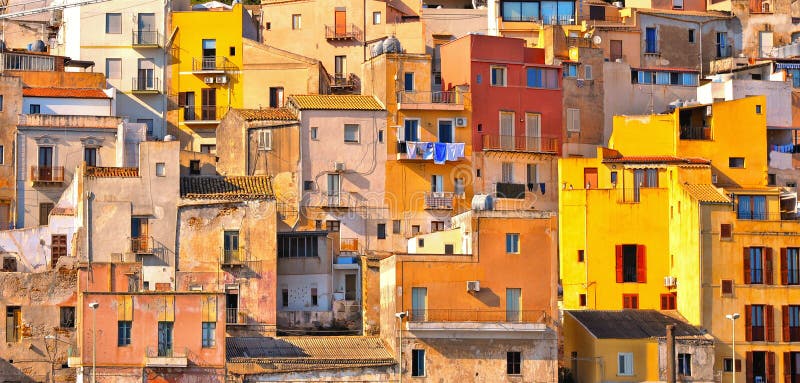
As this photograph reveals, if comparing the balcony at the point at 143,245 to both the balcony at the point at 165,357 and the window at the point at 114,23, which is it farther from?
the window at the point at 114,23

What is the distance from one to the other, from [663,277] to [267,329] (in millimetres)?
18769

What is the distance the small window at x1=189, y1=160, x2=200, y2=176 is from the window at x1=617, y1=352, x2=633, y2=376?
23458 mm

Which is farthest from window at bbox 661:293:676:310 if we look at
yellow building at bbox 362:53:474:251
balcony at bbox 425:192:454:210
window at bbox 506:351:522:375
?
balcony at bbox 425:192:454:210

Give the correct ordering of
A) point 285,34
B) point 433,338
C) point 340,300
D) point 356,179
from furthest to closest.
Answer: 1. point 285,34
2. point 356,179
3. point 340,300
4. point 433,338

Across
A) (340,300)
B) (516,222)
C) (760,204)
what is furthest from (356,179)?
(760,204)

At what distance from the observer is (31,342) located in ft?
257

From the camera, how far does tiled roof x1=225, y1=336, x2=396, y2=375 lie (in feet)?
245

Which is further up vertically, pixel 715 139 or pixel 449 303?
pixel 715 139

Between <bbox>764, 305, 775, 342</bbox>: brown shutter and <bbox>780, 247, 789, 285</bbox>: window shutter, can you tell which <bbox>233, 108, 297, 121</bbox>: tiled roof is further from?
<bbox>764, 305, 775, 342</bbox>: brown shutter

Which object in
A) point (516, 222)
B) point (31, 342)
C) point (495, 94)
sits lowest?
point (31, 342)

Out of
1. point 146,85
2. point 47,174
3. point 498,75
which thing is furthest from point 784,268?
point 146,85

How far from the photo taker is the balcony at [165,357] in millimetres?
72938

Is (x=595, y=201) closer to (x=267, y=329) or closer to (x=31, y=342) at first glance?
(x=267, y=329)

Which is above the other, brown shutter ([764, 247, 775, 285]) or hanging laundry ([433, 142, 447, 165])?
hanging laundry ([433, 142, 447, 165])
